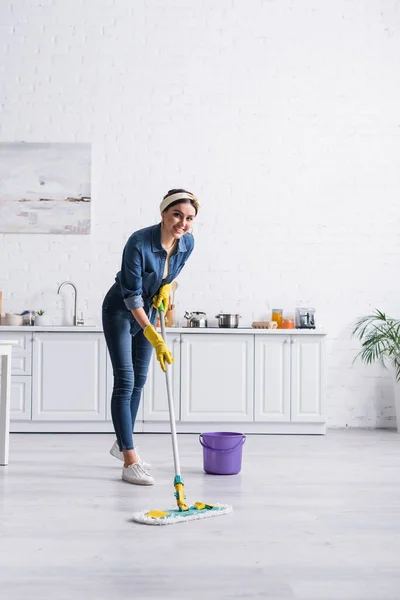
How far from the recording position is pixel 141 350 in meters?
3.52

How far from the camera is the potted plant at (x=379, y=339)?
5332mm

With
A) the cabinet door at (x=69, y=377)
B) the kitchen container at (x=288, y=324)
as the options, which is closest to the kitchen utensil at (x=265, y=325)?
the kitchen container at (x=288, y=324)

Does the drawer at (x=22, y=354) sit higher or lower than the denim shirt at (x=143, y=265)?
lower

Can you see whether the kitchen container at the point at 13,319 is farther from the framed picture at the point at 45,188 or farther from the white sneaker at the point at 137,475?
the white sneaker at the point at 137,475

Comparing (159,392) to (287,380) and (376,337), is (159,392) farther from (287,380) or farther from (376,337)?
(376,337)

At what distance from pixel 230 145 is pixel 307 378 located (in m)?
1.88

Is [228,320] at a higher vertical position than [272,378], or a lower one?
higher

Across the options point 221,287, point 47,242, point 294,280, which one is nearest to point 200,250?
point 221,287

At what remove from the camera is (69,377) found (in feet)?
16.6

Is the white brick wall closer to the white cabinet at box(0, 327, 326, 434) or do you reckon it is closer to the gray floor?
the white cabinet at box(0, 327, 326, 434)

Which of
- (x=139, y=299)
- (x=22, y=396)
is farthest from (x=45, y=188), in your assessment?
(x=139, y=299)

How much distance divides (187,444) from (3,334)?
1.53 m

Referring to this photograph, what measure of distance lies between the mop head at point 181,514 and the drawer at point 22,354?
260 cm

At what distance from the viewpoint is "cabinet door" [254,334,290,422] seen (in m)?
5.09
